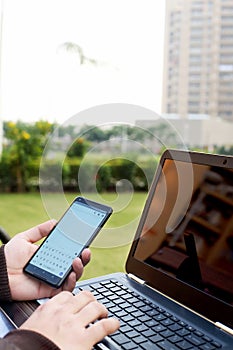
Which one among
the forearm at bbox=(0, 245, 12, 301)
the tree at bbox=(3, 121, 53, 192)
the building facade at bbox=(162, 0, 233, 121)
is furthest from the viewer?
the tree at bbox=(3, 121, 53, 192)

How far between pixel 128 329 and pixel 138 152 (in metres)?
0.61

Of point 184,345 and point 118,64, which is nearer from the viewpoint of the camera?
point 184,345

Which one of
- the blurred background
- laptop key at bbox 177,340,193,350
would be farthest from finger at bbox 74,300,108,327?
the blurred background

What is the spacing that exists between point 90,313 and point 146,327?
4.3 inches

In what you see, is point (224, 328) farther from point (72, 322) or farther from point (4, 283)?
point (4, 283)

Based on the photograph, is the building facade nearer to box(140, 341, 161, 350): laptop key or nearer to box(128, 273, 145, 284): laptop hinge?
box(128, 273, 145, 284): laptop hinge

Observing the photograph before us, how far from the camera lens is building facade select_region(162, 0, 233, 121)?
2025mm

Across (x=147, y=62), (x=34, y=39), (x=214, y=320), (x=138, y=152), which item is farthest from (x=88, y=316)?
(x=34, y=39)

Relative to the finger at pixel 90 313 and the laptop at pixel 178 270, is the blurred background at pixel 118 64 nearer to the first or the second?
the laptop at pixel 178 270

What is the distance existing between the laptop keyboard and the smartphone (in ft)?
0.25

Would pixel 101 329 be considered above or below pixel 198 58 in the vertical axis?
below

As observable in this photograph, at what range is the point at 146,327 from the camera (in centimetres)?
68

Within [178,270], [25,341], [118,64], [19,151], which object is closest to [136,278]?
[178,270]

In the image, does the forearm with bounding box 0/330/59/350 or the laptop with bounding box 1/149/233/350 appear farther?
the laptop with bounding box 1/149/233/350
